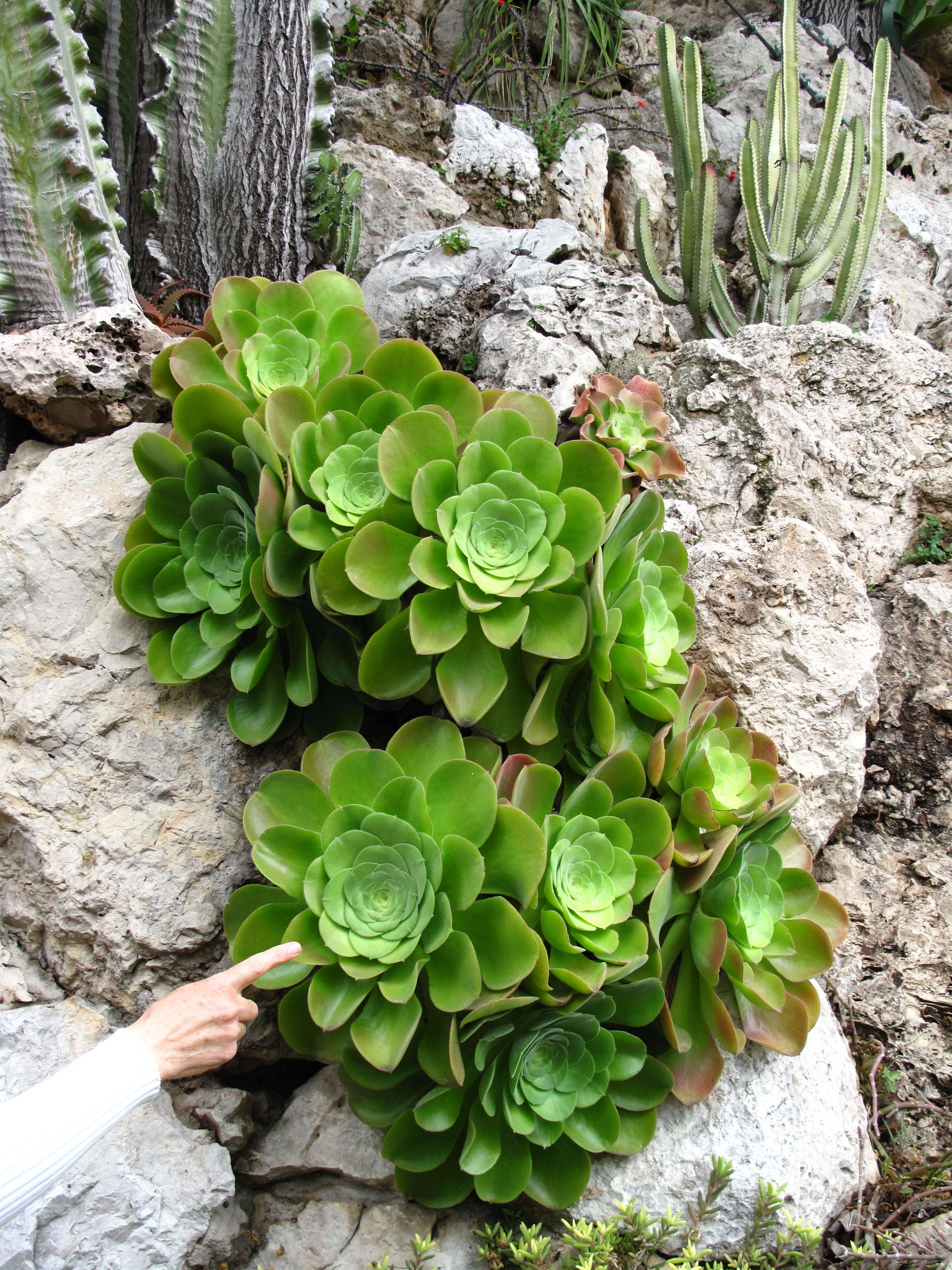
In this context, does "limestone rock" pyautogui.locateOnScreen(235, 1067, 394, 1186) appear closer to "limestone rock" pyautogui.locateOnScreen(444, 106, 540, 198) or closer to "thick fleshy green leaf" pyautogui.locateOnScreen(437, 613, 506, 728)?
→ "thick fleshy green leaf" pyautogui.locateOnScreen(437, 613, 506, 728)

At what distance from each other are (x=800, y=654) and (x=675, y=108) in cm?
231

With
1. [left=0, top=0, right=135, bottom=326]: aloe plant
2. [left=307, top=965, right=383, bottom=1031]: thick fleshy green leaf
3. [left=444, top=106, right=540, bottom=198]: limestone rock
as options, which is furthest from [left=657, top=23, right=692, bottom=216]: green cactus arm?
[left=307, top=965, right=383, bottom=1031]: thick fleshy green leaf

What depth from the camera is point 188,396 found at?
1441 mm

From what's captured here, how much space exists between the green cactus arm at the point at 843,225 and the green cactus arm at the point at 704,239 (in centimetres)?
35

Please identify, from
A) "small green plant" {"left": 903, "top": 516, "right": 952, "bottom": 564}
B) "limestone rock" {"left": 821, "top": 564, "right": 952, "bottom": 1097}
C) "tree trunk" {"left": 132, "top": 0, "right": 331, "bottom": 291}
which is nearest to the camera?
"limestone rock" {"left": 821, "top": 564, "right": 952, "bottom": 1097}

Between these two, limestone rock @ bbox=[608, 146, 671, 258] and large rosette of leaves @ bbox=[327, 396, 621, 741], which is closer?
large rosette of leaves @ bbox=[327, 396, 621, 741]

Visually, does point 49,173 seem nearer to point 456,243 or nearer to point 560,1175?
point 456,243

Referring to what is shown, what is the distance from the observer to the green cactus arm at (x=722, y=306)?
3008 mm

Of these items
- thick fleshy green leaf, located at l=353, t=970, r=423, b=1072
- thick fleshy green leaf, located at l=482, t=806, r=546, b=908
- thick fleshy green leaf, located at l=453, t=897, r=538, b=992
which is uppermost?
thick fleshy green leaf, located at l=482, t=806, r=546, b=908

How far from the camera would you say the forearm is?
0.90 m

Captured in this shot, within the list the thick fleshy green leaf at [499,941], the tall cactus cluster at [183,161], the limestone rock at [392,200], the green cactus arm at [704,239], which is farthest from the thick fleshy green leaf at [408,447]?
the green cactus arm at [704,239]

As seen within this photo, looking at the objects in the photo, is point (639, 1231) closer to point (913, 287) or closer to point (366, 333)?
point (366, 333)

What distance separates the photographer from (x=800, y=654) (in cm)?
179

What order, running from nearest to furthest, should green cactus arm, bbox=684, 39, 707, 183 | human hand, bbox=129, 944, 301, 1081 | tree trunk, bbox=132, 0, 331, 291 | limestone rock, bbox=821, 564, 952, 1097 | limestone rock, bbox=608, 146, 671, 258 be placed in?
human hand, bbox=129, 944, 301, 1081 < limestone rock, bbox=821, 564, 952, 1097 < tree trunk, bbox=132, 0, 331, 291 < green cactus arm, bbox=684, 39, 707, 183 < limestone rock, bbox=608, 146, 671, 258
